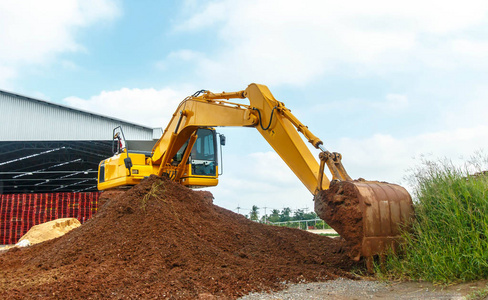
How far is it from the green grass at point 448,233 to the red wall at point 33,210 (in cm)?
1772

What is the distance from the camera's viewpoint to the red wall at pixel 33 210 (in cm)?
1855

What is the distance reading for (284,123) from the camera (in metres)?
6.21

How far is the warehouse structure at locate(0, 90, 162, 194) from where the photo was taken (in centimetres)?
1841

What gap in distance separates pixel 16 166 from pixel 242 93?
22.7 meters

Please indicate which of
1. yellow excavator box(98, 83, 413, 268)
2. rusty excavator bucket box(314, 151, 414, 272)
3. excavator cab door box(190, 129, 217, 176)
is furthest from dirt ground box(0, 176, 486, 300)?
excavator cab door box(190, 129, 217, 176)

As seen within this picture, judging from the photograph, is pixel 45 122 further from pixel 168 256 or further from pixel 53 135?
pixel 168 256

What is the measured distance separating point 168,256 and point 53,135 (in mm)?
15354

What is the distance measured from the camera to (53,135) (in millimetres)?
19234

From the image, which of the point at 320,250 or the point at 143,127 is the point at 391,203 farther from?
the point at 143,127

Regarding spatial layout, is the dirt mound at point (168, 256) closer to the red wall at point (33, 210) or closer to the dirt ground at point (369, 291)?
the dirt ground at point (369, 291)

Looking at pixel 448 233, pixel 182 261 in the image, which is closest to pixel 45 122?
pixel 182 261

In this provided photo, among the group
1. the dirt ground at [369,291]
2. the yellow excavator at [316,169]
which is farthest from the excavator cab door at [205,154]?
the dirt ground at [369,291]

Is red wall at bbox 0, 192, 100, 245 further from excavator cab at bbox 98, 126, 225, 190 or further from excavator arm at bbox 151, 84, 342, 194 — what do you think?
excavator arm at bbox 151, 84, 342, 194

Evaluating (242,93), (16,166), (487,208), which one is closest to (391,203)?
(487,208)
